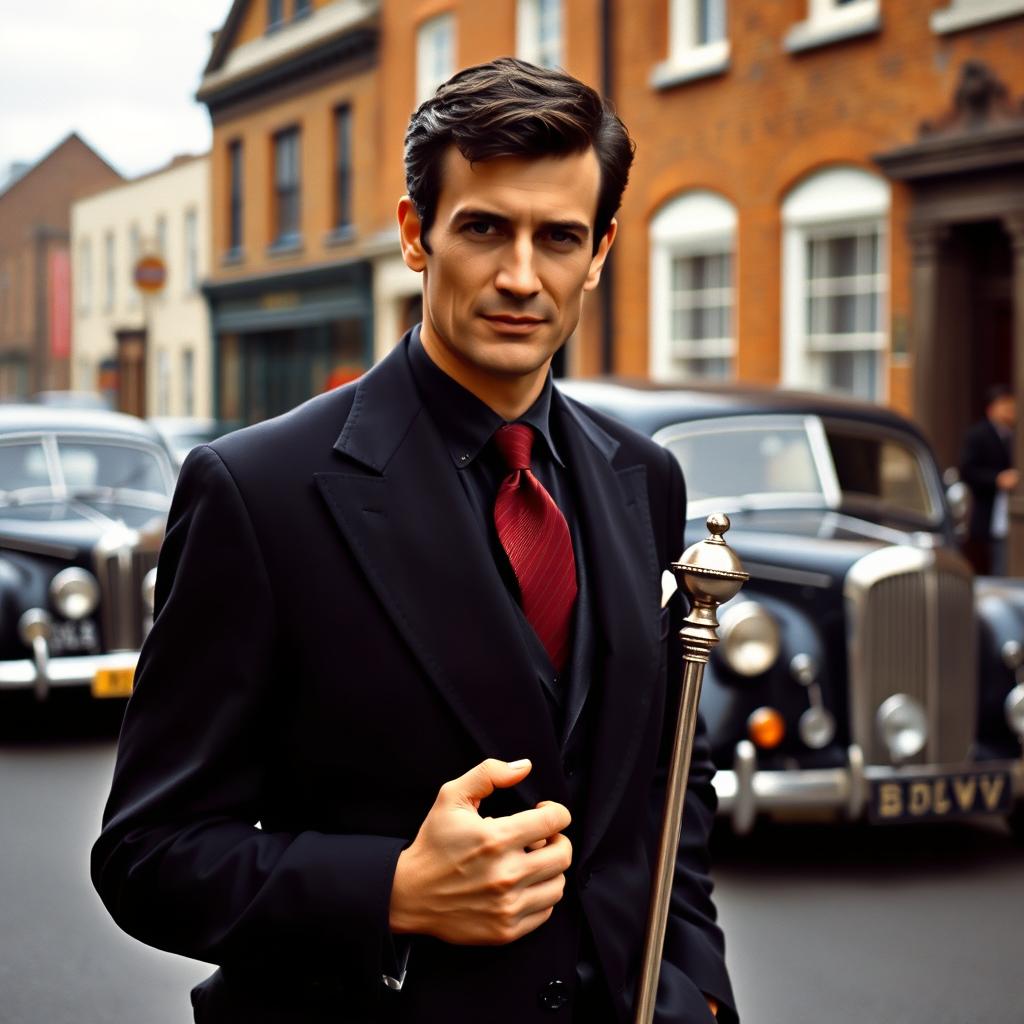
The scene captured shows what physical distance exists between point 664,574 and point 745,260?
14.2 meters

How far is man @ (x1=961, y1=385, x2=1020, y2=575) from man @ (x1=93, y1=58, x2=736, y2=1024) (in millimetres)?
10950

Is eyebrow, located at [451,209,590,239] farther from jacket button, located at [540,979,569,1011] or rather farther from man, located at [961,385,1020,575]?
man, located at [961,385,1020,575]

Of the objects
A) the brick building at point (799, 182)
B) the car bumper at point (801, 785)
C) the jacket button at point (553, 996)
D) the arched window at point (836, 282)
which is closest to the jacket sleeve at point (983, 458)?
the brick building at point (799, 182)

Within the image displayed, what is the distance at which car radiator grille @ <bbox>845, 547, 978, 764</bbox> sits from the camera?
5871mm

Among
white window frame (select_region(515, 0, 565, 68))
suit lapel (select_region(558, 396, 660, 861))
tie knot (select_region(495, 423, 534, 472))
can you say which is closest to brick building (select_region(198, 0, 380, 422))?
white window frame (select_region(515, 0, 565, 68))

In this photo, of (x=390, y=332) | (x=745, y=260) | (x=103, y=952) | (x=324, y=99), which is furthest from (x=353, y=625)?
(x=324, y=99)

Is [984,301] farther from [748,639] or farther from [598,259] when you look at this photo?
[598,259]

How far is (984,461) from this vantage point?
1246 cm

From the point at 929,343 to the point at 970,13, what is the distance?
2.66 metres

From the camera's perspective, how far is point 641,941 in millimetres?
1998

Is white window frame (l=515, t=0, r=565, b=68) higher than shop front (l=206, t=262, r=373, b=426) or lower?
higher

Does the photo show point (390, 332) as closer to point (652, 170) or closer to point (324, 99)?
point (324, 99)

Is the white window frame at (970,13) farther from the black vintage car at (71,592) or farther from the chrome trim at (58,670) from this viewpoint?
the chrome trim at (58,670)

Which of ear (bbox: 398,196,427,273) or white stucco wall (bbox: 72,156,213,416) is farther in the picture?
white stucco wall (bbox: 72,156,213,416)
